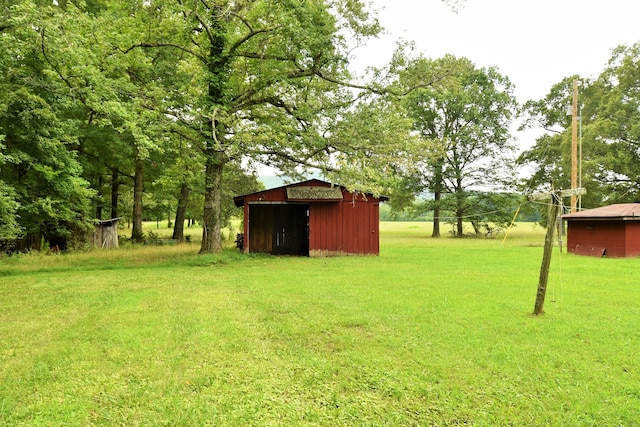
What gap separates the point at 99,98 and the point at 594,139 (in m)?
30.8

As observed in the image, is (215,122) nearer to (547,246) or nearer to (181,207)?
(547,246)

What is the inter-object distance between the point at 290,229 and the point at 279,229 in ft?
1.86

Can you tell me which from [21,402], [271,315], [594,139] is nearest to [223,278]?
[271,315]

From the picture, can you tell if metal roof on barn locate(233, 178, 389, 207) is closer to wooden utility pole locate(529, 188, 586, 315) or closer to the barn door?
the barn door

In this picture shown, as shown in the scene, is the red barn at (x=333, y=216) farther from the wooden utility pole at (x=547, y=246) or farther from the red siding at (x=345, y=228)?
the wooden utility pole at (x=547, y=246)

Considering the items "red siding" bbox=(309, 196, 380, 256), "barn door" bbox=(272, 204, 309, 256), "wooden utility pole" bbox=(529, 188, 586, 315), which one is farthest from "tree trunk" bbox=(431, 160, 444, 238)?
"wooden utility pole" bbox=(529, 188, 586, 315)

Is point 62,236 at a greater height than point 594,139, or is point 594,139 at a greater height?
point 594,139

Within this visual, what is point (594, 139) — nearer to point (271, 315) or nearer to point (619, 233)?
point (619, 233)

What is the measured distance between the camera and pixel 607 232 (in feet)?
55.1

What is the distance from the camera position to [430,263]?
14422mm

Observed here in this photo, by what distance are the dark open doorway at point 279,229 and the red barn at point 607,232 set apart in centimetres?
1244

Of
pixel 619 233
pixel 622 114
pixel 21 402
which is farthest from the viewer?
pixel 622 114

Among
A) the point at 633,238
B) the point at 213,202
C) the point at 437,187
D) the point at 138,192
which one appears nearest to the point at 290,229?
the point at 213,202

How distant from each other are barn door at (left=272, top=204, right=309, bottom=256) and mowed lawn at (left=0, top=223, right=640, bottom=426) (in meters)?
10.0
